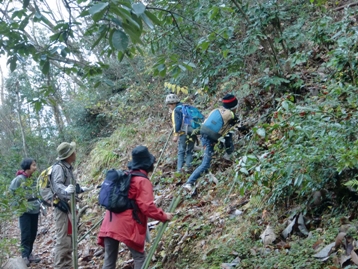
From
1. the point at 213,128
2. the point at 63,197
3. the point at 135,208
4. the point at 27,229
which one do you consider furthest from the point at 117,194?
the point at 27,229

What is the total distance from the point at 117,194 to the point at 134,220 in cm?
38

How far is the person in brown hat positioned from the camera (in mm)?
5602

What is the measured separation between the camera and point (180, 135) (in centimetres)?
830

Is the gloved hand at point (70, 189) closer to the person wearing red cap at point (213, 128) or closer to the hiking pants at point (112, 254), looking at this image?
the hiking pants at point (112, 254)

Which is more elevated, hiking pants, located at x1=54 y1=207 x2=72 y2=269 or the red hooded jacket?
the red hooded jacket

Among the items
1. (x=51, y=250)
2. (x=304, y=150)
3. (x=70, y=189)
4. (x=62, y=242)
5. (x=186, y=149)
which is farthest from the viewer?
(x=51, y=250)

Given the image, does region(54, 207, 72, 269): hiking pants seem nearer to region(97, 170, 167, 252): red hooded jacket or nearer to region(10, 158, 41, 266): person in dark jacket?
region(10, 158, 41, 266): person in dark jacket

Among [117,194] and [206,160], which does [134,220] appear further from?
[206,160]

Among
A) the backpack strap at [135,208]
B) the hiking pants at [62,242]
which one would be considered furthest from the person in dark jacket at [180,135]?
the backpack strap at [135,208]

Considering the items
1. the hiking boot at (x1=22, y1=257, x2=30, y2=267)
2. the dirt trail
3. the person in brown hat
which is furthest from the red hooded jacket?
the hiking boot at (x1=22, y1=257, x2=30, y2=267)

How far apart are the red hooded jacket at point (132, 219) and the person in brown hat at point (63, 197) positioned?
1.35 m

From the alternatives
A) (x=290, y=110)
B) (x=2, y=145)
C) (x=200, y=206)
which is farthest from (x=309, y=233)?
(x=2, y=145)

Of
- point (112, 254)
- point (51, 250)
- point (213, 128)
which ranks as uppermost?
point (213, 128)

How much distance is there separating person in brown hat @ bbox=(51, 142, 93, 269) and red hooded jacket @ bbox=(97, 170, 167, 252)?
1.35 metres
